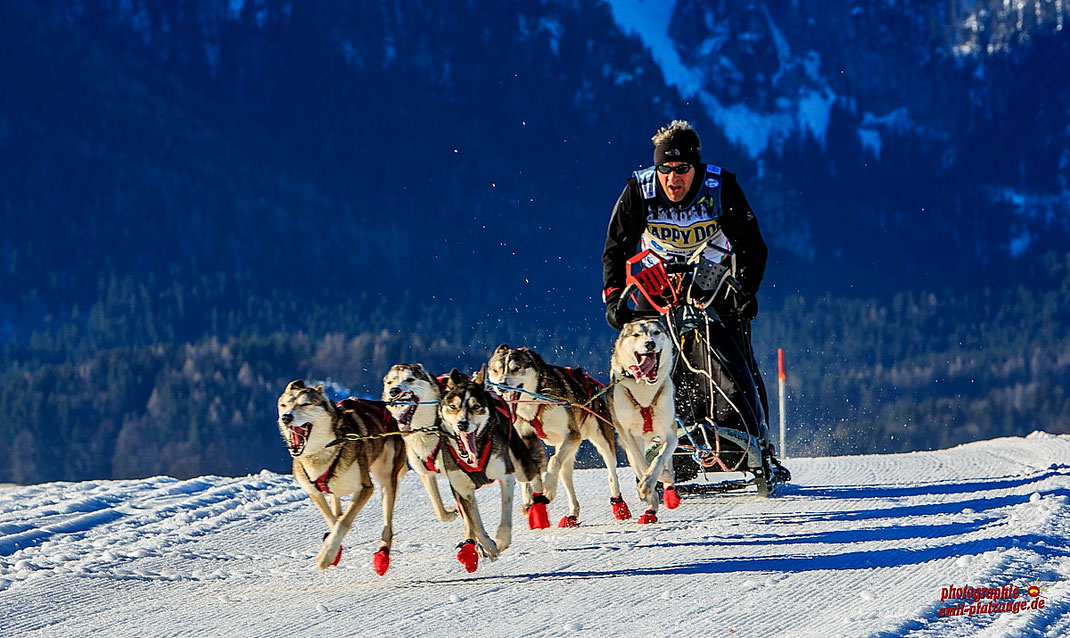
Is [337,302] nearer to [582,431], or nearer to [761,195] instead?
[761,195]

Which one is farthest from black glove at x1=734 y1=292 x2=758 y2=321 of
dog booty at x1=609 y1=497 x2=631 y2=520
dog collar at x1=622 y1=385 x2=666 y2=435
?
dog booty at x1=609 y1=497 x2=631 y2=520

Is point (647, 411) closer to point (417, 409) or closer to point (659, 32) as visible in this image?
point (417, 409)

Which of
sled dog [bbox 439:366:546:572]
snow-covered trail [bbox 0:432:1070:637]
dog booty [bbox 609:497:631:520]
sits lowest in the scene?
snow-covered trail [bbox 0:432:1070:637]

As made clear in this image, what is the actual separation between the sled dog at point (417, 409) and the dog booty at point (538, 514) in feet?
2.50

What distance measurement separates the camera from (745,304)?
646cm

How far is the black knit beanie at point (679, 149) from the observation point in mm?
6453

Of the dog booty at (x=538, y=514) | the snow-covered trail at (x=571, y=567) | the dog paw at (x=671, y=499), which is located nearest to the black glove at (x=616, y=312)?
the dog paw at (x=671, y=499)

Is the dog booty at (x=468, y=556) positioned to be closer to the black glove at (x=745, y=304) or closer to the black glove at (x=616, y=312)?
the black glove at (x=616, y=312)

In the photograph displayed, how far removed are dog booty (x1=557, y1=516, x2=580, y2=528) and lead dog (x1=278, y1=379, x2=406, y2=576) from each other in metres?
1.12

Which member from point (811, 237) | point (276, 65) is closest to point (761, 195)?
point (811, 237)

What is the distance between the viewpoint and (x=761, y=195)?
217ft

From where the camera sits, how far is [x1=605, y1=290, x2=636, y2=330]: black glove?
21.3 ft

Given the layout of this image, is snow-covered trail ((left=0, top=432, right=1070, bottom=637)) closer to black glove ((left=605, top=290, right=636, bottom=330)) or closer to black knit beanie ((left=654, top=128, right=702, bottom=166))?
black glove ((left=605, top=290, right=636, bottom=330))

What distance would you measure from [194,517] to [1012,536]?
3967 millimetres
